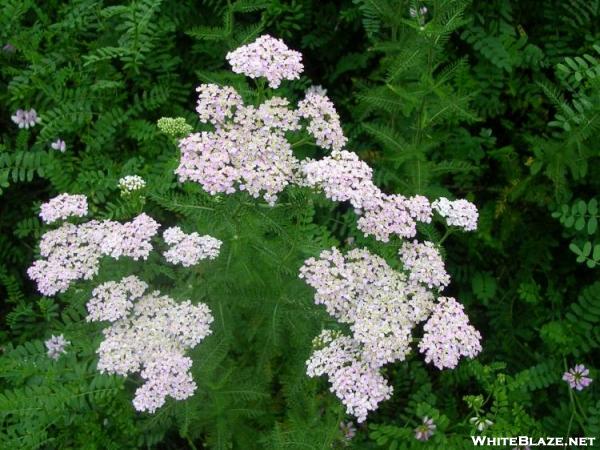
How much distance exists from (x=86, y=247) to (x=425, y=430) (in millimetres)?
1923

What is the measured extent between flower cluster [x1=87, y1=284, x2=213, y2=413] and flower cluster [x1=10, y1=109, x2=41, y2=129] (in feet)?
5.67

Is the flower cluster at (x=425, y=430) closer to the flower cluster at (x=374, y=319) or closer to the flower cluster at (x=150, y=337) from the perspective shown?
the flower cluster at (x=374, y=319)

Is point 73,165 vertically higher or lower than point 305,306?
lower

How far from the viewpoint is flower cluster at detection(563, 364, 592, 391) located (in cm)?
375

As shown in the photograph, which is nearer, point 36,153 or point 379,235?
point 379,235

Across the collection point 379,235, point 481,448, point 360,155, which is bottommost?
point 481,448

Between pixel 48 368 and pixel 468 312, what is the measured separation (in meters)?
2.60

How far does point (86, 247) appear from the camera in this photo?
2992 mm

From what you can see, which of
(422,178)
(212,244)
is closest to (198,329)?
(212,244)

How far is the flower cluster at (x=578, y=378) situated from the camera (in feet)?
12.3

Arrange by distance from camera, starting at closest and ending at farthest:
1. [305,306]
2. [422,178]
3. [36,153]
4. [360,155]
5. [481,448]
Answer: [305,306] → [481,448] → [422,178] → [36,153] → [360,155]

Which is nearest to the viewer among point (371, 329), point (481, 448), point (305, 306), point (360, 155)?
point (371, 329)

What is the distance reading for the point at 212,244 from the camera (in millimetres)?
2836

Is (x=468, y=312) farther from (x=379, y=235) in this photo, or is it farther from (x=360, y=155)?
(x=379, y=235)
